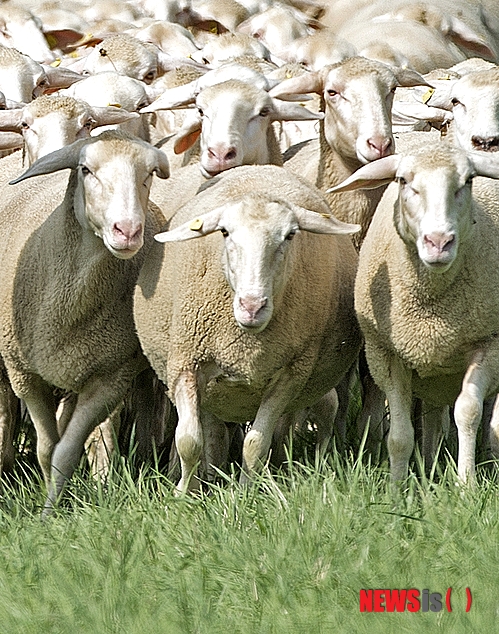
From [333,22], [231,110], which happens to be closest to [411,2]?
[333,22]

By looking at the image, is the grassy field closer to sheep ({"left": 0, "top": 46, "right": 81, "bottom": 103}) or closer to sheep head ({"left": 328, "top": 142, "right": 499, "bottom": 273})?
sheep head ({"left": 328, "top": 142, "right": 499, "bottom": 273})

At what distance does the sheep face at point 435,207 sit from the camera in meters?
4.66

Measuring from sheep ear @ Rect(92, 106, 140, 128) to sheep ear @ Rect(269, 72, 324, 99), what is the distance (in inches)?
26.4

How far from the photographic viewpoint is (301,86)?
6543mm

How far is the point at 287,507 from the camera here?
4.50 meters

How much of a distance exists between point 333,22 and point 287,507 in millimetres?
11249

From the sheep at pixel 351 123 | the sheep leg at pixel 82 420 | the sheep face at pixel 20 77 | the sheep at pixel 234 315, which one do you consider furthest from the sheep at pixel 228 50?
the sheep leg at pixel 82 420

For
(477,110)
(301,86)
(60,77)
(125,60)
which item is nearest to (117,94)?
(60,77)

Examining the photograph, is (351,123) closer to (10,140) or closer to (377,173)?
(377,173)

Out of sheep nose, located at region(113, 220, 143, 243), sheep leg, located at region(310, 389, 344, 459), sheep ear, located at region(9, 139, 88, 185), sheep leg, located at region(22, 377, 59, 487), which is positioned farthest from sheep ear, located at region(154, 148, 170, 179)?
sheep leg, located at region(310, 389, 344, 459)

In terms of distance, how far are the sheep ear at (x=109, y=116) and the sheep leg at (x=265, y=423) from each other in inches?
64.0

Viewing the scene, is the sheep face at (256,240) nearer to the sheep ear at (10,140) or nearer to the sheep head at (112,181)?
the sheep head at (112,181)

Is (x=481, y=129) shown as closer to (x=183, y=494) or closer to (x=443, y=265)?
(x=443, y=265)

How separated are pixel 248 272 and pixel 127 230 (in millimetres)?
486
